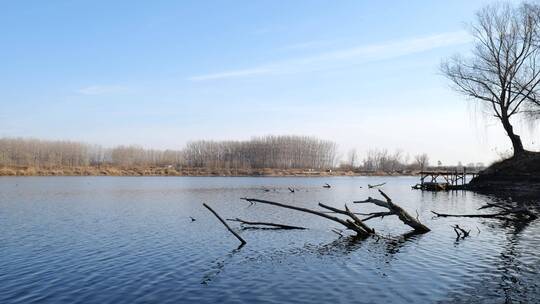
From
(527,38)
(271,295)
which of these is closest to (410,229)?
(271,295)

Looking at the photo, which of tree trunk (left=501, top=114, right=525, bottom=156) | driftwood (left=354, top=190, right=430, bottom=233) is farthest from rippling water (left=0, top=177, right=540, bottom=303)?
tree trunk (left=501, top=114, right=525, bottom=156)

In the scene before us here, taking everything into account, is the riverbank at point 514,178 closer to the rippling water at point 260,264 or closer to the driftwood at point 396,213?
the rippling water at point 260,264

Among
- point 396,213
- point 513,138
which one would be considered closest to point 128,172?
point 513,138

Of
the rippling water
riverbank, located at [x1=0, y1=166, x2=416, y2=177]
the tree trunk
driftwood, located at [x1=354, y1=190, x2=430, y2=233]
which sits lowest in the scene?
the rippling water

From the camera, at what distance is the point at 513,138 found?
2207 inches

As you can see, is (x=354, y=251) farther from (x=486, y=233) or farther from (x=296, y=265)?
(x=486, y=233)

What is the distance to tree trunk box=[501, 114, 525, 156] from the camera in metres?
55.0

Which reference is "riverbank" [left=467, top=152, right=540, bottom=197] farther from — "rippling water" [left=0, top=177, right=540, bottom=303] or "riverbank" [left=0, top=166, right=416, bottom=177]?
"riverbank" [left=0, top=166, right=416, bottom=177]

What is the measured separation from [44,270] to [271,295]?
901 centimetres

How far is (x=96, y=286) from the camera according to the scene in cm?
1426

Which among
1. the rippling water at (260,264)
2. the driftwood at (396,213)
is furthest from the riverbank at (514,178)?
the driftwood at (396,213)

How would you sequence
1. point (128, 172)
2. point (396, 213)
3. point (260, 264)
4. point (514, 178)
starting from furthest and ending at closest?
point (128, 172), point (514, 178), point (396, 213), point (260, 264)

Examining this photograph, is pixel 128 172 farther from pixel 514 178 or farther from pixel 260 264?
pixel 260 264

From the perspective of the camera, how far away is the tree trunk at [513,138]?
5500cm
